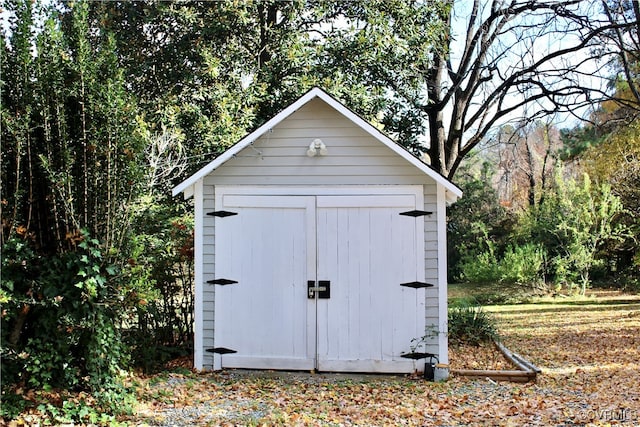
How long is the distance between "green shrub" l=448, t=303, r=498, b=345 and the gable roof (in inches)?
118

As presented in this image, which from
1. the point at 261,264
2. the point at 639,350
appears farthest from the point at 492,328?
the point at 261,264

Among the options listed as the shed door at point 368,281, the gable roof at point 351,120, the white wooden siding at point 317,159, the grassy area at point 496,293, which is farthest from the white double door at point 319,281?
the grassy area at point 496,293

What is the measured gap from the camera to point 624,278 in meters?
18.4

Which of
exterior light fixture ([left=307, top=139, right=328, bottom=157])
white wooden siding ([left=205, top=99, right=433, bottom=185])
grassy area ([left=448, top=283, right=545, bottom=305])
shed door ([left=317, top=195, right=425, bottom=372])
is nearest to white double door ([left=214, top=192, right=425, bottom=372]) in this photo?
shed door ([left=317, top=195, right=425, bottom=372])

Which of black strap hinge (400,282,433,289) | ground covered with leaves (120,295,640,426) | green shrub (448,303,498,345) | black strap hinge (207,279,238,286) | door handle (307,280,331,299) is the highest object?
black strap hinge (207,279,238,286)

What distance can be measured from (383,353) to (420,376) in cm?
53

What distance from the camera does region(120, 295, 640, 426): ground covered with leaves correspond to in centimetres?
593

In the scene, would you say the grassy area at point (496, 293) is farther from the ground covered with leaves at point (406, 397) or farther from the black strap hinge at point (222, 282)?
the black strap hinge at point (222, 282)

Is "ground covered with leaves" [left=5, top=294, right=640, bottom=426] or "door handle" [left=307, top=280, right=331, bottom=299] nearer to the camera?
"ground covered with leaves" [left=5, top=294, right=640, bottom=426]

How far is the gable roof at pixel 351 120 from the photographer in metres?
7.66

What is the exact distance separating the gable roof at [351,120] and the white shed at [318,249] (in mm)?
18

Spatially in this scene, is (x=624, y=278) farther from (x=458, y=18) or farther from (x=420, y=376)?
(x=420, y=376)

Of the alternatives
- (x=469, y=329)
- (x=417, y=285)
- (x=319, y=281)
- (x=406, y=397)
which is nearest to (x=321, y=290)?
(x=319, y=281)

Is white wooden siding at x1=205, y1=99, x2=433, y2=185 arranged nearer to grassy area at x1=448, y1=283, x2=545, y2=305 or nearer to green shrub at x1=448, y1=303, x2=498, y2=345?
green shrub at x1=448, y1=303, x2=498, y2=345
